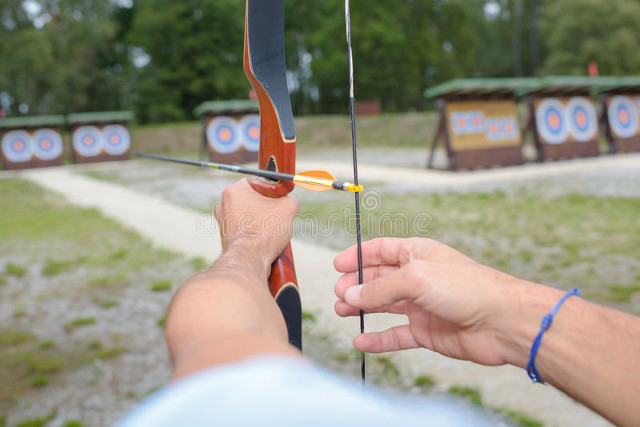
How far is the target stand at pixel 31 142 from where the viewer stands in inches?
411

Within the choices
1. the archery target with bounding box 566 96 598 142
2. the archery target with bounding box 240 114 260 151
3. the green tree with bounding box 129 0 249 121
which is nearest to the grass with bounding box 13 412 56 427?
the archery target with bounding box 566 96 598 142

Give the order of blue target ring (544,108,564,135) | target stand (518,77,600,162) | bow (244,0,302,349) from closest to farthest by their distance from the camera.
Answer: bow (244,0,302,349)
target stand (518,77,600,162)
blue target ring (544,108,564,135)

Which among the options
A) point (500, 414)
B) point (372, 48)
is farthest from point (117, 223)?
point (372, 48)

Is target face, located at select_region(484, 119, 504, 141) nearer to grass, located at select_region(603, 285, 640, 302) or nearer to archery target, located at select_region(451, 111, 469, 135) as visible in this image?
archery target, located at select_region(451, 111, 469, 135)

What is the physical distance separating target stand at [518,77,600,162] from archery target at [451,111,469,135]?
0.94 metres

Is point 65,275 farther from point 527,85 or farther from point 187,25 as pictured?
point 187,25

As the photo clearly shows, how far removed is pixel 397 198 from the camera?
15.3 ft

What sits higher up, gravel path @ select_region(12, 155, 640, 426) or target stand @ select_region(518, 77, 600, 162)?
target stand @ select_region(518, 77, 600, 162)

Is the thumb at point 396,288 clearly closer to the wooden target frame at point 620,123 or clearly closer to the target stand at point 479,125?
the target stand at point 479,125

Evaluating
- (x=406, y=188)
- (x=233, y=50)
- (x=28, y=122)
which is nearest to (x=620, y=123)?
(x=406, y=188)

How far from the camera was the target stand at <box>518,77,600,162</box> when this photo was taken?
23.2ft

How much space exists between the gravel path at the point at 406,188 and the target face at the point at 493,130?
0.50m

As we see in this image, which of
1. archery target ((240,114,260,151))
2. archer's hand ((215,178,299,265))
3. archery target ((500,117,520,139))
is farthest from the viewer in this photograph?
archery target ((240,114,260,151))

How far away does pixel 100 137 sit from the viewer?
1119 cm
